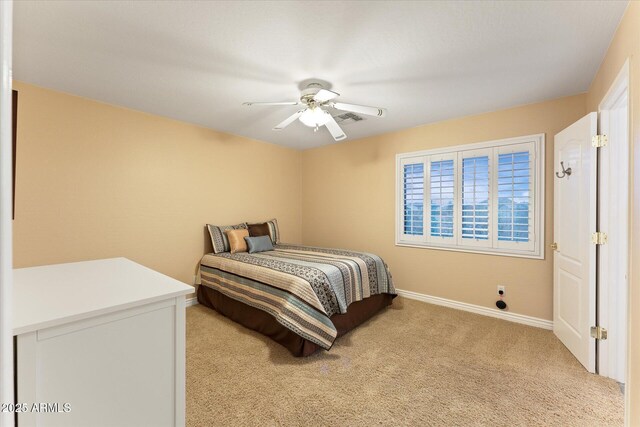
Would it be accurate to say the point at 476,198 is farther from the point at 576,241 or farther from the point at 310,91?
the point at 310,91

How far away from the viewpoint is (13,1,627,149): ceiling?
1634mm

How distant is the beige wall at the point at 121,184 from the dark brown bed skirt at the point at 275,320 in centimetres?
54

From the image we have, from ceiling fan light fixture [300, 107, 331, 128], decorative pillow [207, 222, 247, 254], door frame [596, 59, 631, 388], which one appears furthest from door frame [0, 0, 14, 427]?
decorative pillow [207, 222, 247, 254]

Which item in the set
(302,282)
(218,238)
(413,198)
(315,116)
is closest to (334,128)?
(315,116)

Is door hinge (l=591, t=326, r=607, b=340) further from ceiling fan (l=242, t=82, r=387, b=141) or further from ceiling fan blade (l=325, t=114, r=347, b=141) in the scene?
ceiling fan blade (l=325, t=114, r=347, b=141)

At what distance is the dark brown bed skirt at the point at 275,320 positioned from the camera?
2.39 m

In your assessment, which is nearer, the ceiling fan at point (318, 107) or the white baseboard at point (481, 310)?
the ceiling fan at point (318, 107)

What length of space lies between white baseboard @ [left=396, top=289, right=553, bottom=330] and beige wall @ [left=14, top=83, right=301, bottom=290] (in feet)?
8.61

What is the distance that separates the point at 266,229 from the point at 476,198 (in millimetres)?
2812

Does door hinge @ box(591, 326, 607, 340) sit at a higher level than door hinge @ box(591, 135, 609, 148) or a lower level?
lower

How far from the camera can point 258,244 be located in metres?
3.80

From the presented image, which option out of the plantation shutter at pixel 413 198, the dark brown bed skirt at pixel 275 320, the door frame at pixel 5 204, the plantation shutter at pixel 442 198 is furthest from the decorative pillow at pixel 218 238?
the door frame at pixel 5 204

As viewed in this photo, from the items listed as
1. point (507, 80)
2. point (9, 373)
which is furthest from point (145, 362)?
point (507, 80)

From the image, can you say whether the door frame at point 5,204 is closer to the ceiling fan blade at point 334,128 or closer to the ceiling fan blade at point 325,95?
the ceiling fan blade at point 325,95
